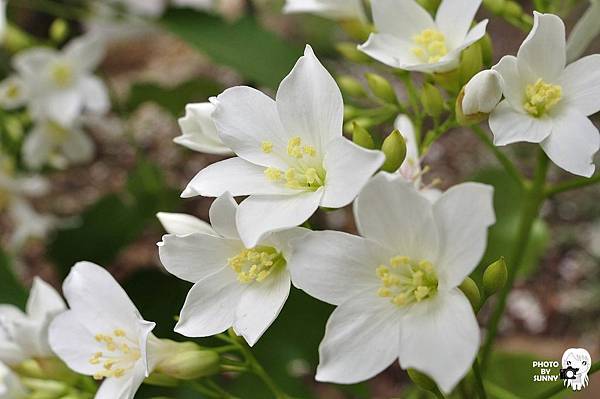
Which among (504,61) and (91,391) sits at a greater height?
(504,61)

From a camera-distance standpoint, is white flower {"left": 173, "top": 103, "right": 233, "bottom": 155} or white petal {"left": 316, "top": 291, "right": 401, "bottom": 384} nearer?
white petal {"left": 316, "top": 291, "right": 401, "bottom": 384}

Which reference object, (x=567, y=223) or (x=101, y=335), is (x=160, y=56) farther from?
(x=101, y=335)

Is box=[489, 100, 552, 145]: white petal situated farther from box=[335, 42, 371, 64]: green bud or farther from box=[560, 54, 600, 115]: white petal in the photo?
box=[335, 42, 371, 64]: green bud

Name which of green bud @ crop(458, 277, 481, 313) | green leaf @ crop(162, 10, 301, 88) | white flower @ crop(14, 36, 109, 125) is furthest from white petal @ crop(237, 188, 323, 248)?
white flower @ crop(14, 36, 109, 125)

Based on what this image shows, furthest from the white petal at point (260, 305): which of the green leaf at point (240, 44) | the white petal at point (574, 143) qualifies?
the green leaf at point (240, 44)

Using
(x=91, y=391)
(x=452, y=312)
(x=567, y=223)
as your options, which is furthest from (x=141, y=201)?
(x=567, y=223)

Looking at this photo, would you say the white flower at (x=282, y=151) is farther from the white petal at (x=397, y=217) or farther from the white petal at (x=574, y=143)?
the white petal at (x=574, y=143)
